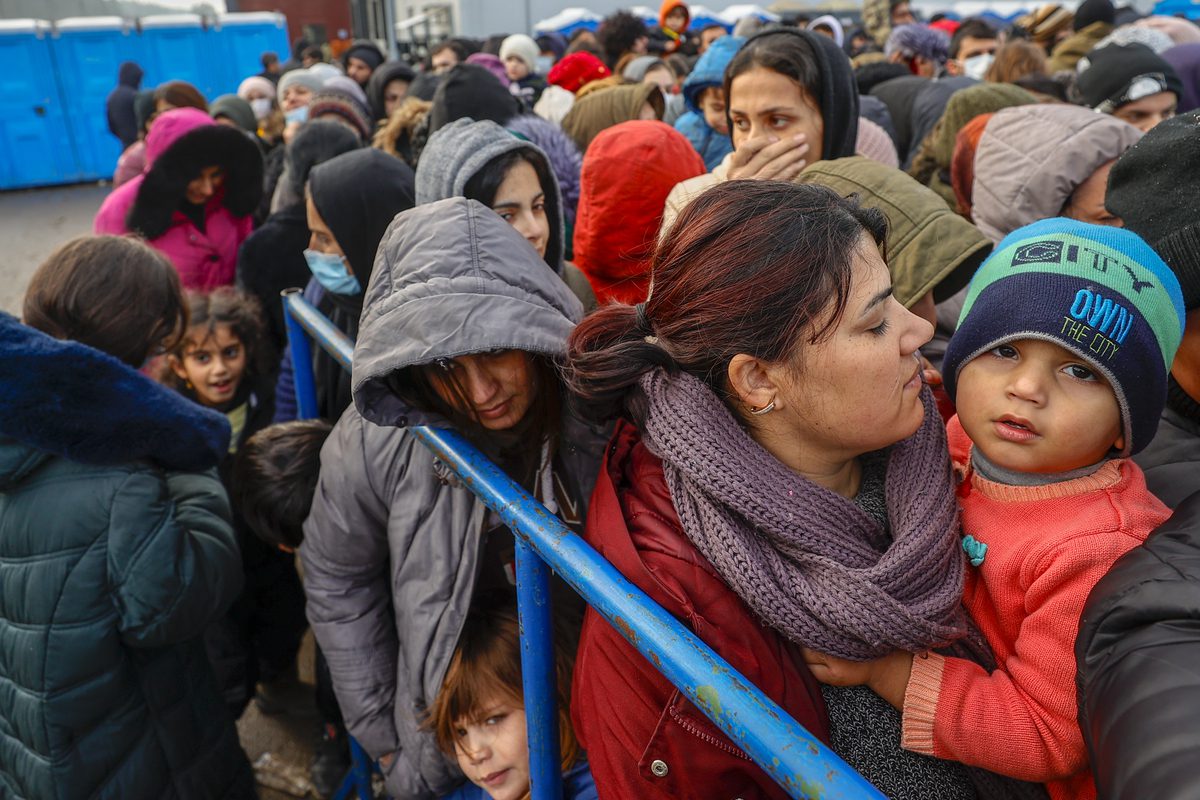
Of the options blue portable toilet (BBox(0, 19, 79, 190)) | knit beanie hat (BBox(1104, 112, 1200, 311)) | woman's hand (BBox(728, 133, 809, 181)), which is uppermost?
knit beanie hat (BBox(1104, 112, 1200, 311))

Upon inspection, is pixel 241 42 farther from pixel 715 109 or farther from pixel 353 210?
pixel 353 210

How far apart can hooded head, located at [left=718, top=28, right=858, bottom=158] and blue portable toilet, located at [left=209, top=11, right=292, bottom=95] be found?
15.3 meters

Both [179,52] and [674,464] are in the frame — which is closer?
[674,464]

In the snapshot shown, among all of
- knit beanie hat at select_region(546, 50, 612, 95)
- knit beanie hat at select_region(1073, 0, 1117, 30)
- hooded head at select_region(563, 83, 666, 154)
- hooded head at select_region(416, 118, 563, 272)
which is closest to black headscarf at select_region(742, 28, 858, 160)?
hooded head at select_region(416, 118, 563, 272)

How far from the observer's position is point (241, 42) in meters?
14.8

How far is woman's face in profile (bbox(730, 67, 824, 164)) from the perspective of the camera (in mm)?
2207

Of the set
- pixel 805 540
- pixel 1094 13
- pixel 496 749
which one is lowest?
pixel 496 749

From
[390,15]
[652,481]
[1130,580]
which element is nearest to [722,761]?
[652,481]

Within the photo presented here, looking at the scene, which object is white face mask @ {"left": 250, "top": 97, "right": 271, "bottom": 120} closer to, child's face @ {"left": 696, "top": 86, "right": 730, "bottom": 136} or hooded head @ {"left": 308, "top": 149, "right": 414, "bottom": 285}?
child's face @ {"left": 696, "top": 86, "right": 730, "bottom": 136}

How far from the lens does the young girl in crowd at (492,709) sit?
5.51 feet

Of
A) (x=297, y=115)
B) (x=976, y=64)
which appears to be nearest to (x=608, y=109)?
(x=297, y=115)

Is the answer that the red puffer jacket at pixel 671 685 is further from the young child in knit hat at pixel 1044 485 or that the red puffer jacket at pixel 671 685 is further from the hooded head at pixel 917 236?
the hooded head at pixel 917 236

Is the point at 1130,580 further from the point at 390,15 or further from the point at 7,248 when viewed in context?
the point at 390,15

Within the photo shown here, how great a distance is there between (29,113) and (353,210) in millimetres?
13554
